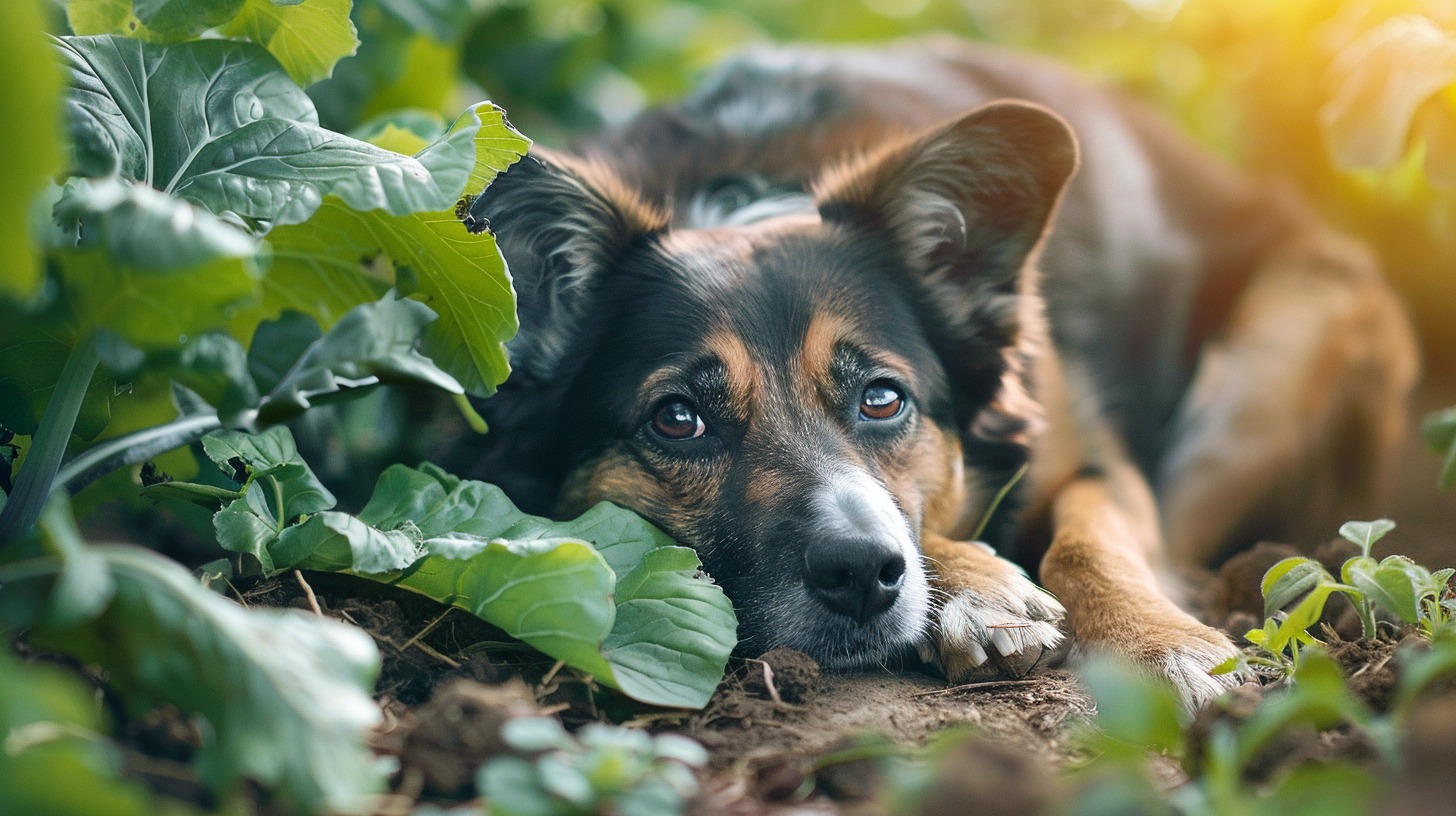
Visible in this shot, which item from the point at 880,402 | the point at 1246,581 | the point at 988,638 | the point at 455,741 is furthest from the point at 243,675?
the point at 1246,581

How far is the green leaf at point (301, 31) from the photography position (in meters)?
2.20

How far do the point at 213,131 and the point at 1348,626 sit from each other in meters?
2.52

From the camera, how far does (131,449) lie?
6.08 ft

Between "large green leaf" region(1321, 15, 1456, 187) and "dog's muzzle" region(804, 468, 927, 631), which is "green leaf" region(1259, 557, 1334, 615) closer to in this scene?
"dog's muzzle" region(804, 468, 927, 631)

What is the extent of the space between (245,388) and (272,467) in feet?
1.44

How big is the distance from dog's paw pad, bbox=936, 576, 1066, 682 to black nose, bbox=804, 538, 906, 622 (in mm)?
147

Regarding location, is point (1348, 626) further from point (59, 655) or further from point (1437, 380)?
point (1437, 380)

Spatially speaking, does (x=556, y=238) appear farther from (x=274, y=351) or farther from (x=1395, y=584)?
(x=1395, y=584)

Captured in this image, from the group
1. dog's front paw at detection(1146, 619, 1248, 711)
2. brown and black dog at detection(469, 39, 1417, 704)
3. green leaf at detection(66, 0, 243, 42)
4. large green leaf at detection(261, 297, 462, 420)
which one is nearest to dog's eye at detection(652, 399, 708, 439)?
brown and black dog at detection(469, 39, 1417, 704)

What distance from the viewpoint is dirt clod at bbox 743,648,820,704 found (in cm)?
216

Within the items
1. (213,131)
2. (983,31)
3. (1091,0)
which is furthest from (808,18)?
(213,131)

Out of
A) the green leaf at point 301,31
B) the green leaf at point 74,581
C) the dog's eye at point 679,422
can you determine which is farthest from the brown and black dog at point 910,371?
the green leaf at point 74,581

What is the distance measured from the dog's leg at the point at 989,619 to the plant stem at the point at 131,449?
153 centimetres

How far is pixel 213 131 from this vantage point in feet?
6.90
